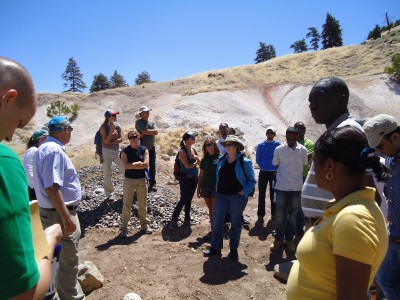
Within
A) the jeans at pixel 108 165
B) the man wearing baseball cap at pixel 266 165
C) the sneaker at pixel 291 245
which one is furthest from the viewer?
the jeans at pixel 108 165

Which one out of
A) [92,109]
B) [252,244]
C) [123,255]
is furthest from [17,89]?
[92,109]

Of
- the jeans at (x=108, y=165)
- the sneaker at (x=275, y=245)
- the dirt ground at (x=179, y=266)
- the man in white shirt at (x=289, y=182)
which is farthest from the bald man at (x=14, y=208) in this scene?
the jeans at (x=108, y=165)

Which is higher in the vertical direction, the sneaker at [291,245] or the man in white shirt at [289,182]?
the man in white shirt at [289,182]

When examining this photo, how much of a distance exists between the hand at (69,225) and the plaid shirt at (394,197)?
10.2ft

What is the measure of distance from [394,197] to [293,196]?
8.52 ft

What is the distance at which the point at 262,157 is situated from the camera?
7.43 meters

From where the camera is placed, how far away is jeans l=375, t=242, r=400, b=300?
2.96 meters

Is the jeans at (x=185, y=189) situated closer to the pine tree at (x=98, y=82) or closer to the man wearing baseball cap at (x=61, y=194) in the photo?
the man wearing baseball cap at (x=61, y=194)

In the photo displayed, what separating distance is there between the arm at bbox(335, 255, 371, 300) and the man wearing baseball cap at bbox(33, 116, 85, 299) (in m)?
2.79

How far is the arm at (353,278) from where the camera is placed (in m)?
1.41

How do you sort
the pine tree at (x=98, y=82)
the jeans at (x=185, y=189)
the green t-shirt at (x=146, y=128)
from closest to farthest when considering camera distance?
the jeans at (x=185, y=189)
the green t-shirt at (x=146, y=128)
the pine tree at (x=98, y=82)

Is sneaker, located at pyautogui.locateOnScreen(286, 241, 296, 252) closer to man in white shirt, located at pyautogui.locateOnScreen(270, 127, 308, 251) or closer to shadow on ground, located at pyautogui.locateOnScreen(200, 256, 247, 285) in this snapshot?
man in white shirt, located at pyautogui.locateOnScreen(270, 127, 308, 251)

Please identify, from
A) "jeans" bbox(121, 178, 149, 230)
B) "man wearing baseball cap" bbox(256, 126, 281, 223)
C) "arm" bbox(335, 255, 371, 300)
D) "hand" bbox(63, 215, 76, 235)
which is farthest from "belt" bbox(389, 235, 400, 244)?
"jeans" bbox(121, 178, 149, 230)

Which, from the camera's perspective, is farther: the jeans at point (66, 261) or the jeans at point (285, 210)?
the jeans at point (285, 210)
